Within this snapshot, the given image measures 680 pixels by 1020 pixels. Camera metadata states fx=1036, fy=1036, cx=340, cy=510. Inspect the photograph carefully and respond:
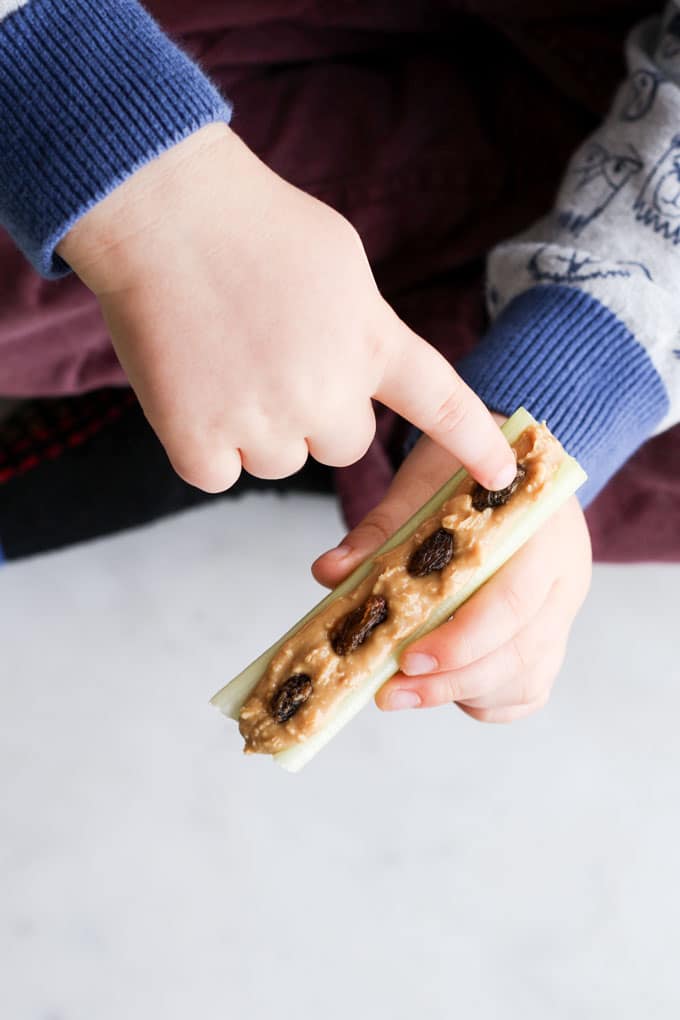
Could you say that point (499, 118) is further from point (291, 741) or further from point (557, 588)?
point (291, 741)

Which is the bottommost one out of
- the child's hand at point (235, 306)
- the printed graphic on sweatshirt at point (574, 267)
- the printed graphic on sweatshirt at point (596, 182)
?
the printed graphic on sweatshirt at point (574, 267)

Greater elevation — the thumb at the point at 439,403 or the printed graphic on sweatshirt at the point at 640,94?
the thumb at the point at 439,403

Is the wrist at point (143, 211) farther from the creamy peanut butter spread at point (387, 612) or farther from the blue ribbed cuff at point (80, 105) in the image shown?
the creamy peanut butter spread at point (387, 612)

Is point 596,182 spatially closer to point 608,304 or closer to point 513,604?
point 608,304

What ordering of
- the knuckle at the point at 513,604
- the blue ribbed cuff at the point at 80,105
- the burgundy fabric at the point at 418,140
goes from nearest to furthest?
1. the blue ribbed cuff at the point at 80,105
2. the knuckle at the point at 513,604
3. the burgundy fabric at the point at 418,140

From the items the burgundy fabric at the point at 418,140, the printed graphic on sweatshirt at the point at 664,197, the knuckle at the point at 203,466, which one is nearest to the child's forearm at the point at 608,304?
the printed graphic on sweatshirt at the point at 664,197

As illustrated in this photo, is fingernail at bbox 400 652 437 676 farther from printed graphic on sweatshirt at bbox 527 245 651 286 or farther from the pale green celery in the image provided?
printed graphic on sweatshirt at bbox 527 245 651 286
